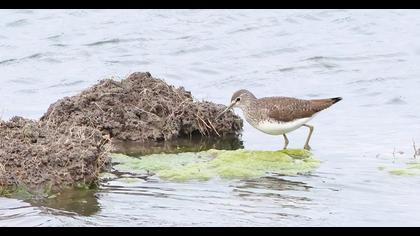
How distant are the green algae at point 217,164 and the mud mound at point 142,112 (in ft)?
2.59

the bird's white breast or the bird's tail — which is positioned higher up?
the bird's tail

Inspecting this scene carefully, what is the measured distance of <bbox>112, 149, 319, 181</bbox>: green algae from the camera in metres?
10.1

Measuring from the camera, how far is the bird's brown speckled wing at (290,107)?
1142 cm

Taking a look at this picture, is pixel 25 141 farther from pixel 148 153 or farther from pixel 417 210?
pixel 417 210

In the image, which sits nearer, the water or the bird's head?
the water

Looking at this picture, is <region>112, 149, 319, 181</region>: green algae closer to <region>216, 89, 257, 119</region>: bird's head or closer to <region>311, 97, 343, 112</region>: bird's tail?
<region>311, 97, 343, 112</region>: bird's tail

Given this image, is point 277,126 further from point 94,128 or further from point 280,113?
point 94,128

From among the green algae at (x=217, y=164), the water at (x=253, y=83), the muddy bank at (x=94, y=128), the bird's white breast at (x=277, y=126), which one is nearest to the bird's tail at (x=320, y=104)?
the bird's white breast at (x=277, y=126)

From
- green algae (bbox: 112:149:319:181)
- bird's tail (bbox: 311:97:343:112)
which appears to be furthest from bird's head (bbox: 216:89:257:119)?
green algae (bbox: 112:149:319:181)

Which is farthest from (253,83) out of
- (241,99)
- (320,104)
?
(320,104)

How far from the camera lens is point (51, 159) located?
9.38 meters

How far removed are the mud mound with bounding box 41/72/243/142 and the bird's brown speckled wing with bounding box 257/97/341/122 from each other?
0.81 m

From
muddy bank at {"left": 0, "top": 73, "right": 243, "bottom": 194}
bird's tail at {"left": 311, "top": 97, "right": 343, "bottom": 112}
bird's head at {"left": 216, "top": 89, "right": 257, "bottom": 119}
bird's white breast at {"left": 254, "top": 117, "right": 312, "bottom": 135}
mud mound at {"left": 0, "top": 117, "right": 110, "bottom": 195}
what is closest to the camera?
mud mound at {"left": 0, "top": 117, "right": 110, "bottom": 195}

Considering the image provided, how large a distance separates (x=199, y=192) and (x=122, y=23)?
38.5ft
